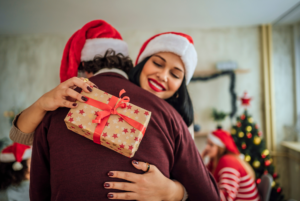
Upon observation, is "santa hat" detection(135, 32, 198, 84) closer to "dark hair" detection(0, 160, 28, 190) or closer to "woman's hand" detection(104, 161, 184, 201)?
"woman's hand" detection(104, 161, 184, 201)

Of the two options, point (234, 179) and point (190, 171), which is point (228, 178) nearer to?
point (234, 179)

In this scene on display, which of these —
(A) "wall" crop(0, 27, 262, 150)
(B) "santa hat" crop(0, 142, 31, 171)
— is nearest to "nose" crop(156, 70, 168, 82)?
(B) "santa hat" crop(0, 142, 31, 171)

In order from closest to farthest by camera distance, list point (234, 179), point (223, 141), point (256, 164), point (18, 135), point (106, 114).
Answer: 1. point (106, 114)
2. point (18, 135)
3. point (234, 179)
4. point (223, 141)
5. point (256, 164)

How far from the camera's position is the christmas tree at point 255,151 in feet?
8.31

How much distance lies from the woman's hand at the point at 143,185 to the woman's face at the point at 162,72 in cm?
48

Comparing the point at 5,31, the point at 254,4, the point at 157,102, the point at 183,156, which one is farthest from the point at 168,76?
the point at 5,31

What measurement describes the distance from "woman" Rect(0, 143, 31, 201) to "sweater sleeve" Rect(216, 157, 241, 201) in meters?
1.75

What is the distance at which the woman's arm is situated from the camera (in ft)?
2.21

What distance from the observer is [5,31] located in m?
3.23

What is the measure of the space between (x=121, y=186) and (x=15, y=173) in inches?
59.1

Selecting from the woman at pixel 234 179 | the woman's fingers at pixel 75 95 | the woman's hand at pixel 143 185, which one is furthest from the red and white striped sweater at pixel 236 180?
the woman's fingers at pixel 75 95

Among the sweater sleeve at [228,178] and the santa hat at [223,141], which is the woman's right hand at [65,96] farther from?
the santa hat at [223,141]

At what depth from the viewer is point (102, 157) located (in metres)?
0.64

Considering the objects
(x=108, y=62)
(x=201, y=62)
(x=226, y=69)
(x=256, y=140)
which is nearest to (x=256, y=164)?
(x=256, y=140)
